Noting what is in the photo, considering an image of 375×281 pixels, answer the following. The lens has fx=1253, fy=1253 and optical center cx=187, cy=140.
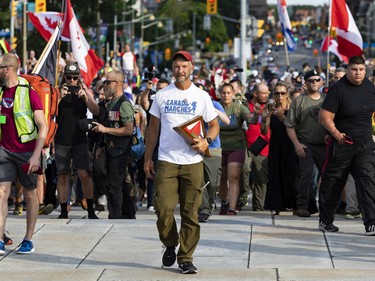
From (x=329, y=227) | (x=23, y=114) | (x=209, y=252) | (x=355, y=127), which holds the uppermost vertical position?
(x=23, y=114)

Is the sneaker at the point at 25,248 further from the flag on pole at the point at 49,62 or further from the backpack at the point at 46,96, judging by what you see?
the flag on pole at the point at 49,62

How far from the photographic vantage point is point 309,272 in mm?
10133

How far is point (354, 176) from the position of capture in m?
12.7

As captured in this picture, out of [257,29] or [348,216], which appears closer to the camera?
[348,216]

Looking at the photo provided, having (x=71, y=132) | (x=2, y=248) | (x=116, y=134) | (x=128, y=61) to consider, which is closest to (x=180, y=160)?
(x=2, y=248)

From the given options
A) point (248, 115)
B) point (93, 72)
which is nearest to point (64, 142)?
point (248, 115)

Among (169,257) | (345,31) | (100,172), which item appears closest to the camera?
(169,257)

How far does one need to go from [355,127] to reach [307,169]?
96.8 inches

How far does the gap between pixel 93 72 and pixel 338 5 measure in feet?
18.7

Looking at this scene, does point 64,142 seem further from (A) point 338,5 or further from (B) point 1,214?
(A) point 338,5

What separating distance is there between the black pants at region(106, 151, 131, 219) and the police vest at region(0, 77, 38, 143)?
354cm

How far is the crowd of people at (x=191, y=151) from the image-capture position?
A: 1045cm

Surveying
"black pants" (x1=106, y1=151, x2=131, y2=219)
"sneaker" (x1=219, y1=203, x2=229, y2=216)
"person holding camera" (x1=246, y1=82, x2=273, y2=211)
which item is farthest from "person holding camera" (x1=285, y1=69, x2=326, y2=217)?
"black pants" (x1=106, y1=151, x2=131, y2=219)

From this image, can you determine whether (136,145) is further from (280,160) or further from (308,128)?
(308,128)
